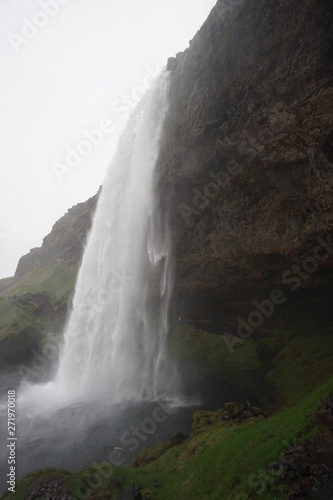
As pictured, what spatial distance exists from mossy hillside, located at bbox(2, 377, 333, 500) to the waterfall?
15933 mm

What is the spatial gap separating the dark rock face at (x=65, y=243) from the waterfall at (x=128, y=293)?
32.1 m

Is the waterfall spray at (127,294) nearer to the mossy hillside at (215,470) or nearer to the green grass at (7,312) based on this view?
the mossy hillside at (215,470)

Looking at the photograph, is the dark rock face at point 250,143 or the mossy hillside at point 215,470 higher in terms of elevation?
the dark rock face at point 250,143

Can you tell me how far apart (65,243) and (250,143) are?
66.1 metres

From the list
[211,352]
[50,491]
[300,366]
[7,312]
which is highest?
[7,312]

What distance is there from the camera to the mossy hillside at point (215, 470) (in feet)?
30.3

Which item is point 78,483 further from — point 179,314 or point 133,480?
point 179,314

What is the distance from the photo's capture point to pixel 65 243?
3098 inches

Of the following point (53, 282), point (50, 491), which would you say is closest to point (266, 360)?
point (50, 491)

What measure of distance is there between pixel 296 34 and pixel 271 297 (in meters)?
19.2

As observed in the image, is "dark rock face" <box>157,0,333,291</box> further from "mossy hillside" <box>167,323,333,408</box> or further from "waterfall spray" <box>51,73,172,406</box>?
"mossy hillside" <box>167,323,333,408</box>

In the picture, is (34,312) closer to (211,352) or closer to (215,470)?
(211,352)

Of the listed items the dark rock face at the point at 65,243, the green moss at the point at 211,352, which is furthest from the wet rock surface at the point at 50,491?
the dark rock face at the point at 65,243

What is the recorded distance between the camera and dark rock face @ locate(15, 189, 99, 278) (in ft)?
242
